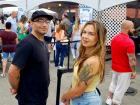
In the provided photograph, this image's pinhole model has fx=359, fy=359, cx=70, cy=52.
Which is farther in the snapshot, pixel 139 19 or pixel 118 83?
pixel 139 19

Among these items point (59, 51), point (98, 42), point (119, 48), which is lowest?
point (59, 51)

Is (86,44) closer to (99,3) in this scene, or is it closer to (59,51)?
(59,51)

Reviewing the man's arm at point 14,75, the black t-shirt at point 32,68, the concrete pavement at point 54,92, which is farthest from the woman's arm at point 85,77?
the concrete pavement at point 54,92

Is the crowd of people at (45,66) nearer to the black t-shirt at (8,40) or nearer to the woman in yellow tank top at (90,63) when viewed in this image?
the woman in yellow tank top at (90,63)

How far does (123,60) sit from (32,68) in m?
3.04

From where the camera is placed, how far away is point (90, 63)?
3.38 meters

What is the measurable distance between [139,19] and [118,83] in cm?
1283

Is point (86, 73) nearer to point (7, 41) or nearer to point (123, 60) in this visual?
point (123, 60)

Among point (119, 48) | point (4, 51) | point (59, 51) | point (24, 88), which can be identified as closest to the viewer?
point (24, 88)

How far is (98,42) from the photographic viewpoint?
3.44 m

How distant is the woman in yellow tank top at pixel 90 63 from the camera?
3.40 m

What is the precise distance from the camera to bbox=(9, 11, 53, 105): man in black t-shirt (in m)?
3.61

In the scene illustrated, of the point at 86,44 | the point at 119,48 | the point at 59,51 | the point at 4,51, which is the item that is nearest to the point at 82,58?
the point at 86,44

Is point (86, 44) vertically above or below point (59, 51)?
above
